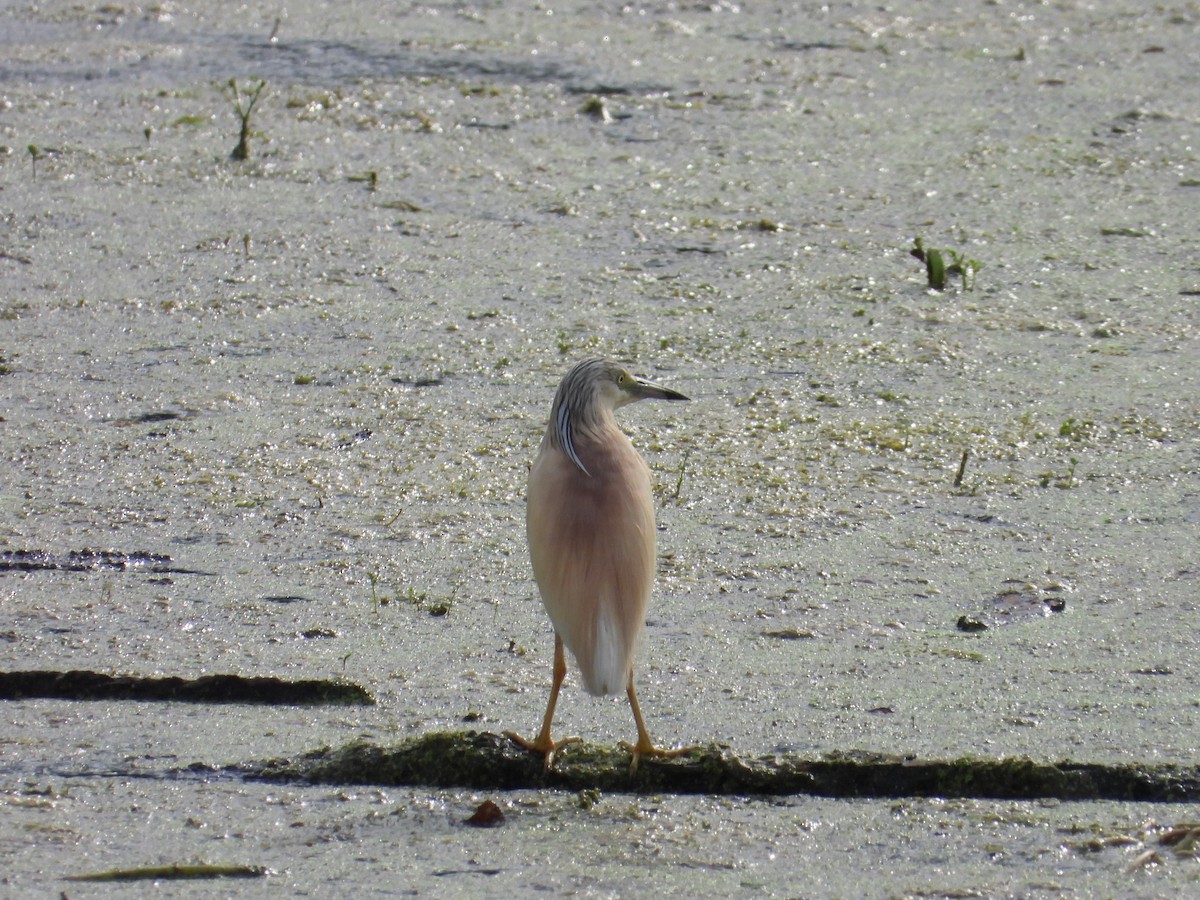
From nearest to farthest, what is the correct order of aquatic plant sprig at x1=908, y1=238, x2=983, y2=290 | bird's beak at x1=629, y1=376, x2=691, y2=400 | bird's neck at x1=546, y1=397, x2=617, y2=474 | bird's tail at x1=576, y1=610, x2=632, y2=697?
bird's tail at x1=576, y1=610, x2=632, y2=697 → bird's neck at x1=546, y1=397, x2=617, y2=474 → bird's beak at x1=629, y1=376, x2=691, y2=400 → aquatic plant sprig at x1=908, y1=238, x2=983, y2=290

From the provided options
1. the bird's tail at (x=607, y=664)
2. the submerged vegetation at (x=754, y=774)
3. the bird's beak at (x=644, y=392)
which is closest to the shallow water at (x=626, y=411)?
the submerged vegetation at (x=754, y=774)

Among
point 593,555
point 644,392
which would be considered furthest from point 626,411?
point 593,555

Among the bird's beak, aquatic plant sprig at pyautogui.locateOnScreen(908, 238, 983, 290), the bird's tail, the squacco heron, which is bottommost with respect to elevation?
the bird's tail

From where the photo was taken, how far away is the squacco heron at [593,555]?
2.52 meters

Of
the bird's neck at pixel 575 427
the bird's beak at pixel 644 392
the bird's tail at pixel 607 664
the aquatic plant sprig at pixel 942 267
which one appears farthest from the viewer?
the aquatic plant sprig at pixel 942 267

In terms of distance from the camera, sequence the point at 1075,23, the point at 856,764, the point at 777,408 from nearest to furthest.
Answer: the point at 856,764
the point at 777,408
the point at 1075,23

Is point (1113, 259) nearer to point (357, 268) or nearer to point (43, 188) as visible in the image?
point (357, 268)

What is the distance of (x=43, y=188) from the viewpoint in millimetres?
5504

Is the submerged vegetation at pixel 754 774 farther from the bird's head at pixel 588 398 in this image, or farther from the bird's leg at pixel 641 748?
the bird's head at pixel 588 398

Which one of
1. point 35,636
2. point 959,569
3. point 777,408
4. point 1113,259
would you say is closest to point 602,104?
point 1113,259

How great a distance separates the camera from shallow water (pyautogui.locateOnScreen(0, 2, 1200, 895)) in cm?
250

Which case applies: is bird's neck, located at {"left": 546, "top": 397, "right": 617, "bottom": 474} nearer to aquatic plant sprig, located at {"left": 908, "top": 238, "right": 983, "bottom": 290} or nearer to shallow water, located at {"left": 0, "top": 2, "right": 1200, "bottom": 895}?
shallow water, located at {"left": 0, "top": 2, "right": 1200, "bottom": 895}

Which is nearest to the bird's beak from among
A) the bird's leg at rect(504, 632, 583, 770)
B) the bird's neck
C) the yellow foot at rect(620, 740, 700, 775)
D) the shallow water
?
the bird's neck

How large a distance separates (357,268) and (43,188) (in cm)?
127
